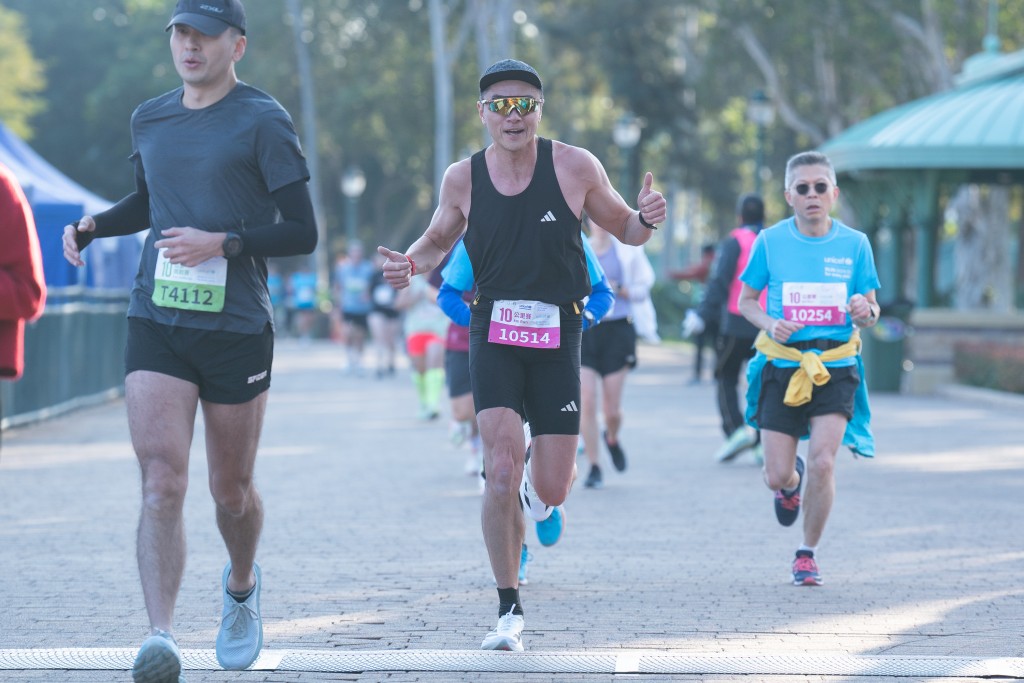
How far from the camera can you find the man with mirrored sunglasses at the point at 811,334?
7781 mm

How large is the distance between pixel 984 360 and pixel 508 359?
16.7 metres

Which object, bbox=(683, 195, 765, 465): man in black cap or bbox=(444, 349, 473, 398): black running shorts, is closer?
bbox=(444, 349, 473, 398): black running shorts

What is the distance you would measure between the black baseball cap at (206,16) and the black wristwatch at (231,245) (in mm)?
670

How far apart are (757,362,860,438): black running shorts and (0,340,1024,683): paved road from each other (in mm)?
679

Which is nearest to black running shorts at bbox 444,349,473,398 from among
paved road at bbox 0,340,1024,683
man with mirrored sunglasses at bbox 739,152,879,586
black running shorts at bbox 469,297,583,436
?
paved road at bbox 0,340,1024,683

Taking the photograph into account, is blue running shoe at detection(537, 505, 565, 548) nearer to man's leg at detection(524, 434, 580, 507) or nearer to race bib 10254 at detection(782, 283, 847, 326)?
man's leg at detection(524, 434, 580, 507)

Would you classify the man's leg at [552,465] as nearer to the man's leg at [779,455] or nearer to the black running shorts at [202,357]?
the black running shorts at [202,357]

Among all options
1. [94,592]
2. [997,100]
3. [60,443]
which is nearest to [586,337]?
[94,592]

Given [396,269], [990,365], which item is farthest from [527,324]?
[990,365]

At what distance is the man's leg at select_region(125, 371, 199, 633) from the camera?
5.42m

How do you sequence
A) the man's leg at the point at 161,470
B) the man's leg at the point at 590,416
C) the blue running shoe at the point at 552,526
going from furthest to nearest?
the man's leg at the point at 590,416, the blue running shoe at the point at 552,526, the man's leg at the point at 161,470

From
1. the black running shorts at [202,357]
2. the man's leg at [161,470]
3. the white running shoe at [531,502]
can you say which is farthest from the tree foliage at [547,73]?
the man's leg at [161,470]

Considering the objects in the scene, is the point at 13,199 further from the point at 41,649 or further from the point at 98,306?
the point at 98,306

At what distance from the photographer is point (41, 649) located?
19.7 ft
